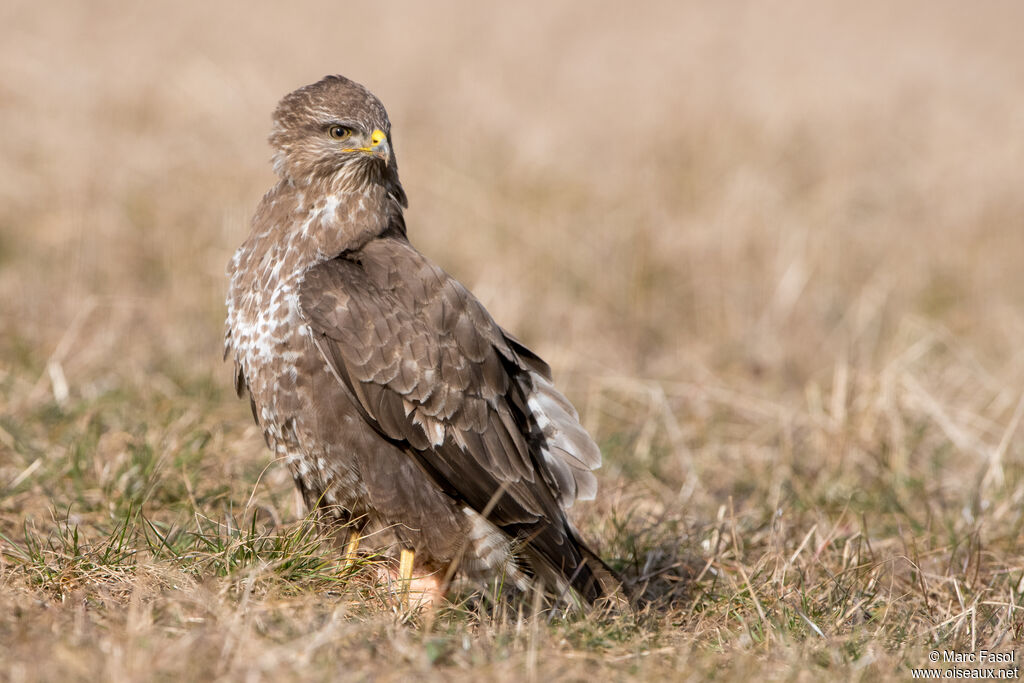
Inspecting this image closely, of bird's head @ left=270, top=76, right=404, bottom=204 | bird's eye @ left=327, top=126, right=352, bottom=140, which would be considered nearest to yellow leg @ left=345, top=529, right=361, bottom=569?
bird's head @ left=270, top=76, right=404, bottom=204

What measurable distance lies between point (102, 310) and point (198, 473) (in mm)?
2737

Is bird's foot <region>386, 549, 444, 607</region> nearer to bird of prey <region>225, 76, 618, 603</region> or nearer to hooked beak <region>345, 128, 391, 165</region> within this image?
bird of prey <region>225, 76, 618, 603</region>

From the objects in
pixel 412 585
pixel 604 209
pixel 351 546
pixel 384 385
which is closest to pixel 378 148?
pixel 384 385

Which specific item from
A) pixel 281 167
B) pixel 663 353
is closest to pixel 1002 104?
pixel 663 353

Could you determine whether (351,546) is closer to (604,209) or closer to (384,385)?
(384,385)

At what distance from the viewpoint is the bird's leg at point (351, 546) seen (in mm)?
3915

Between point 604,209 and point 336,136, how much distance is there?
5.00 m

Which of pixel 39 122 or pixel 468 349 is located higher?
pixel 39 122

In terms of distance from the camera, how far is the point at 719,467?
19.7ft

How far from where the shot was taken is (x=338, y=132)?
428 cm

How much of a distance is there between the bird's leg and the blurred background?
994 mm

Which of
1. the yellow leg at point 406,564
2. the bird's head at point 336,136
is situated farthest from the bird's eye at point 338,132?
the yellow leg at point 406,564

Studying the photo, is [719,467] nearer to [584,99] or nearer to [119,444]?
[119,444]

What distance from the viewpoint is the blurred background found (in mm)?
6430
